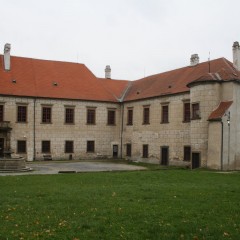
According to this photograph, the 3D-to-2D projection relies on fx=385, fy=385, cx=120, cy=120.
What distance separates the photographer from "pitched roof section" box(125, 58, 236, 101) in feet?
101

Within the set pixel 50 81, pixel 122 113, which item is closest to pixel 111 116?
pixel 122 113

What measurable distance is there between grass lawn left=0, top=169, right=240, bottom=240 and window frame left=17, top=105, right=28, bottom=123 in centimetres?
2097

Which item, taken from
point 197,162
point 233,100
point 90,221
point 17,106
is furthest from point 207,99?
point 90,221

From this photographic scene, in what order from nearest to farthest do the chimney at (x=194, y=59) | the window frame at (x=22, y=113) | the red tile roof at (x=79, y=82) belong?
1. the red tile roof at (x=79, y=82)
2. the chimney at (x=194, y=59)
3. the window frame at (x=22, y=113)

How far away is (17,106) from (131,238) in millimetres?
28795

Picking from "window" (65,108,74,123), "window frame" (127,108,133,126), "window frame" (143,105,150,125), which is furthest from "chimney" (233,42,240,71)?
"window" (65,108,74,123)

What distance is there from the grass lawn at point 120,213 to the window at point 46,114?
852 inches

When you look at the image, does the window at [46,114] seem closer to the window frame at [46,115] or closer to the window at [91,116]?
the window frame at [46,115]

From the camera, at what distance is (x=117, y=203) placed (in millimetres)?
10836

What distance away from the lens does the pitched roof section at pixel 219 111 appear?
85.5 ft

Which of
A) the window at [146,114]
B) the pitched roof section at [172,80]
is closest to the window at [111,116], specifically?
the pitched roof section at [172,80]

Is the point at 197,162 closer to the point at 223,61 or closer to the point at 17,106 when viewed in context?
the point at 223,61

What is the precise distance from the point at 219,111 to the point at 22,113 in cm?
1761

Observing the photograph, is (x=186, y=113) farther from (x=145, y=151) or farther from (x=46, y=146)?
(x=46, y=146)
